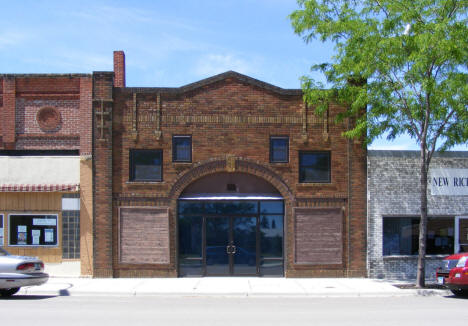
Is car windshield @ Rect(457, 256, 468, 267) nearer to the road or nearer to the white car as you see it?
the road

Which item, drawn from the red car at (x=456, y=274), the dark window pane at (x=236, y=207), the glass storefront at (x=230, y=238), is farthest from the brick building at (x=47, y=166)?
the red car at (x=456, y=274)

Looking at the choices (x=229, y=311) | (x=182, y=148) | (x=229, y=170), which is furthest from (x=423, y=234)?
(x=182, y=148)

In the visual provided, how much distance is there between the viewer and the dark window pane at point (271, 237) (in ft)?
62.0

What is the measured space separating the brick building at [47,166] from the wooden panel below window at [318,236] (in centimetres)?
705

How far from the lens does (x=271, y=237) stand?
746 inches

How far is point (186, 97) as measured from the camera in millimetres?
18938

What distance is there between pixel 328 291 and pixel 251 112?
6516 mm

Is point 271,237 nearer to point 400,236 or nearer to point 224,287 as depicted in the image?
point 224,287

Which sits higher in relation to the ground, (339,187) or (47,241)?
(339,187)

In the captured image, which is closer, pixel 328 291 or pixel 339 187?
pixel 328 291

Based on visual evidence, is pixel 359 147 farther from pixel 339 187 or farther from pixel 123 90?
pixel 123 90

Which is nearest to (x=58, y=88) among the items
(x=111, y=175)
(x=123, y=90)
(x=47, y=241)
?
(x=123, y=90)

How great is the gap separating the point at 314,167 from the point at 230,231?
11.8 feet

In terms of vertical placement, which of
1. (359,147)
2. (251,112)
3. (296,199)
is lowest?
(296,199)
